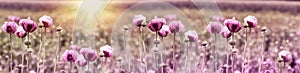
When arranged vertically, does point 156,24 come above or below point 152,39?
above

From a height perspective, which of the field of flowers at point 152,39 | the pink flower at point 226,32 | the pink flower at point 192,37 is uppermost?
the pink flower at point 226,32

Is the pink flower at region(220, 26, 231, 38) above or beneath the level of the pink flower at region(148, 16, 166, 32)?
beneath

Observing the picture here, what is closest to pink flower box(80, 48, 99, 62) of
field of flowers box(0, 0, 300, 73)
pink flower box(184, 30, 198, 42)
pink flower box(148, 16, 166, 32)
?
field of flowers box(0, 0, 300, 73)

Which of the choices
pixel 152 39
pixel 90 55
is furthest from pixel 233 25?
pixel 152 39

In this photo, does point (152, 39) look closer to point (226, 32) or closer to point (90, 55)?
point (226, 32)

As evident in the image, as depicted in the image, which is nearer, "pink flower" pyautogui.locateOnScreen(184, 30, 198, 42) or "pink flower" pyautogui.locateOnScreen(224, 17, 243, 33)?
"pink flower" pyautogui.locateOnScreen(224, 17, 243, 33)

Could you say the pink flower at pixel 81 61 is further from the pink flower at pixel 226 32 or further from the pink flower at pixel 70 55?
the pink flower at pixel 226 32

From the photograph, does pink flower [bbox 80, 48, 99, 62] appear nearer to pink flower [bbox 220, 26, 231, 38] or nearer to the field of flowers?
the field of flowers

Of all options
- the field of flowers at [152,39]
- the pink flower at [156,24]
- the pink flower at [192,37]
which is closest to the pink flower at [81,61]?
the field of flowers at [152,39]
